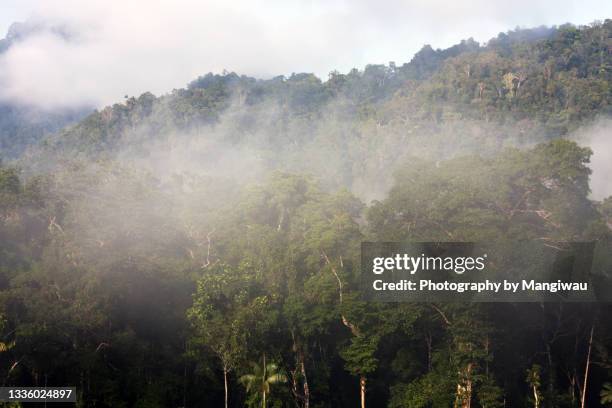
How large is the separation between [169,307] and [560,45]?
7060cm

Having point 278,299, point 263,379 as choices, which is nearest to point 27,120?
point 278,299

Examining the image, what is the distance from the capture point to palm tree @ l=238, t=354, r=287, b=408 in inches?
907

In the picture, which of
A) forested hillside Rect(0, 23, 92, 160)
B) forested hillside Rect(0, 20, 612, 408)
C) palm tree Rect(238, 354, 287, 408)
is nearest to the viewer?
palm tree Rect(238, 354, 287, 408)

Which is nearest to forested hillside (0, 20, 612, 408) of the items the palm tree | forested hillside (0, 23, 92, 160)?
the palm tree

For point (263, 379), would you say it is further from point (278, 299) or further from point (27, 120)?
point (27, 120)

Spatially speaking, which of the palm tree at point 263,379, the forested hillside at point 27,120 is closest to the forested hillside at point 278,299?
the palm tree at point 263,379

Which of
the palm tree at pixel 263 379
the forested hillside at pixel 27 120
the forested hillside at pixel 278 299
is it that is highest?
the forested hillside at pixel 27 120

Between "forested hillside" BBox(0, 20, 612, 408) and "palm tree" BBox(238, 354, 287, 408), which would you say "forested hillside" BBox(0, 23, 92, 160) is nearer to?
"forested hillside" BBox(0, 20, 612, 408)

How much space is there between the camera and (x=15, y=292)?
81.4 feet

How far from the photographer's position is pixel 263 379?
23.1m

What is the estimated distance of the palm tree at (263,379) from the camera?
23031 millimetres

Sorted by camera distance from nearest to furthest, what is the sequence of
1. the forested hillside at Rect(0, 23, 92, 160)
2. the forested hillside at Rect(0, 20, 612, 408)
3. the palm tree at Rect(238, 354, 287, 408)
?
the palm tree at Rect(238, 354, 287, 408)
the forested hillside at Rect(0, 20, 612, 408)
the forested hillside at Rect(0, 23, 92, 160)

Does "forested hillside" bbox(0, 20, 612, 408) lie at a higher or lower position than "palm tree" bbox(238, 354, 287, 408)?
higher

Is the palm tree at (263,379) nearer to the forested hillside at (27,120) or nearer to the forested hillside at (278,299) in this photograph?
the forested hillside at (278,299)
